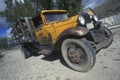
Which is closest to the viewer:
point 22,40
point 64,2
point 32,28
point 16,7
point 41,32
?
point 41,32

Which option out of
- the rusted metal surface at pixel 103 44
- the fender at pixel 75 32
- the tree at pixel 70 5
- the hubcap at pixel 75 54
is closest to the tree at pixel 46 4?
the tree at pixel 70 5

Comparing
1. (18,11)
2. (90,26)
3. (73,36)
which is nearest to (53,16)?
(90,26)

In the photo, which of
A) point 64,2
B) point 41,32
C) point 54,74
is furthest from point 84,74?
point 64,2

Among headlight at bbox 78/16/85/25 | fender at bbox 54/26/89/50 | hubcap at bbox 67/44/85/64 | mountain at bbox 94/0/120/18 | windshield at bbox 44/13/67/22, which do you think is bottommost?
hubcap at bbox 67/44/85/64

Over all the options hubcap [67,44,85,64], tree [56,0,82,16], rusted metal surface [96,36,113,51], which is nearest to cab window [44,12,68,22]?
hubcap [67,44,85,64]

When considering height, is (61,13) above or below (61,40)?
above

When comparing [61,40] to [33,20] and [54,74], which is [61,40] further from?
[33,20]

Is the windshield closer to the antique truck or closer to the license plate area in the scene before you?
the antique truck

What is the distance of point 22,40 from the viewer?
8.88 meters

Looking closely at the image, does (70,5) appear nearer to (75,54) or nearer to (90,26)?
(90,26)

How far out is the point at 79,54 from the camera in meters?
5.05

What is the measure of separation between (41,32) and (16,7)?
1904cm

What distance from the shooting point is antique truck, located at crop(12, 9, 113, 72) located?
4957mm

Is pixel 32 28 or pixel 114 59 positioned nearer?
pixel 114 59
